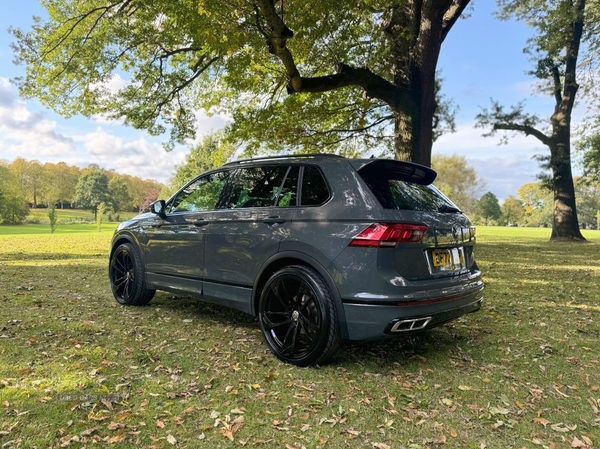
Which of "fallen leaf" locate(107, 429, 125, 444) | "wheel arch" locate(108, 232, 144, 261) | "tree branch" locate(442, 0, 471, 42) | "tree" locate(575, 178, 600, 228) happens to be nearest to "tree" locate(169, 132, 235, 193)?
"tree branch" locate(442, 0, 471, 42)

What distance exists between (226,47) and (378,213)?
6273mm

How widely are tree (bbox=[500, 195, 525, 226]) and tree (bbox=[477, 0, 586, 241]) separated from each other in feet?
220

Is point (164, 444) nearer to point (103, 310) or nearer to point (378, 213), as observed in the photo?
point (378, 213)

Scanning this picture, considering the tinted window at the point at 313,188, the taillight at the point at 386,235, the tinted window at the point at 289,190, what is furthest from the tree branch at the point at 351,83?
the taillight at the point at 386,235

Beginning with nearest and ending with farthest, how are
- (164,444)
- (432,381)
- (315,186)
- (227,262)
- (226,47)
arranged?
(164,444) → (432,381) → (315,186) → (227,262) → (226,47)

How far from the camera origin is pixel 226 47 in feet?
25.7

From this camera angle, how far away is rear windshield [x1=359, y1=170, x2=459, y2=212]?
3193mm

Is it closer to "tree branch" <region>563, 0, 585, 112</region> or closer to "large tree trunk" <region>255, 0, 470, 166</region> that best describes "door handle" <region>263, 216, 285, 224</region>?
"large tree trunk" <region>255, 0, 470, 166</region>

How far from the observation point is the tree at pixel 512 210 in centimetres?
8244

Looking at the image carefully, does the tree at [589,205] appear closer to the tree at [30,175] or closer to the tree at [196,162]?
the tree at [196,162]

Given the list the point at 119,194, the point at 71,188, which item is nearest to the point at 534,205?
the point at 119,194

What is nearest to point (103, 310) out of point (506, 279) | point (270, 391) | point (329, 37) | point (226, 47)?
point (270, 391)

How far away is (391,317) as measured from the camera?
2926 millimetres

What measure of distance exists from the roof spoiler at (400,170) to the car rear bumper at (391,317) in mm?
1111
